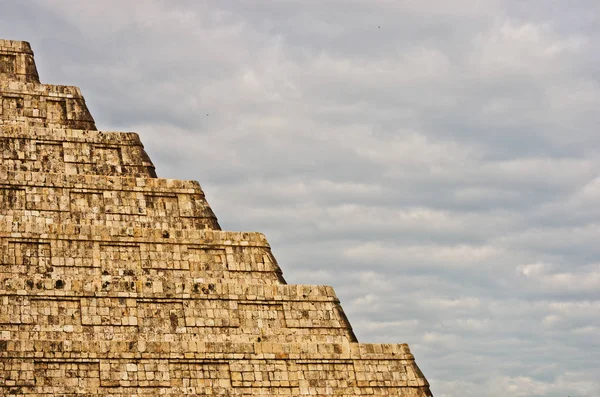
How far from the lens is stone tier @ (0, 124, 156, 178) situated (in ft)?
145

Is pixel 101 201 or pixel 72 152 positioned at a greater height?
pixel 72 152

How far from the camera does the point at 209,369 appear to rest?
134 feet

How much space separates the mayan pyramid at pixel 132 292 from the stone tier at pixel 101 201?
0.15 ft

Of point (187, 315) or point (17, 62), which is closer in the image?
A: point (187, 315)

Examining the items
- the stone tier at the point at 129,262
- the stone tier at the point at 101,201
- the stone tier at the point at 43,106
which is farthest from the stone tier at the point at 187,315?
the stone tier at the point at 43,106

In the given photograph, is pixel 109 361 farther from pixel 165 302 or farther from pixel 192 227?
pixel 192 227

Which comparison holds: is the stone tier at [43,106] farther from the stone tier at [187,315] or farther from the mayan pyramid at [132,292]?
the stone tier at [187,315]

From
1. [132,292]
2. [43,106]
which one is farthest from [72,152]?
[132,292]

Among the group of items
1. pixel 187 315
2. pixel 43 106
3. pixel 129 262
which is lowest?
pixel 187 315

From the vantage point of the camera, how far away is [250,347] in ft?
137

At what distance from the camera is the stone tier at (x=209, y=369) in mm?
39219

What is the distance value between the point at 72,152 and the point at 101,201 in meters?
2.32

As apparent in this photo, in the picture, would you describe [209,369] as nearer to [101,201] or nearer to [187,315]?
[187,315]

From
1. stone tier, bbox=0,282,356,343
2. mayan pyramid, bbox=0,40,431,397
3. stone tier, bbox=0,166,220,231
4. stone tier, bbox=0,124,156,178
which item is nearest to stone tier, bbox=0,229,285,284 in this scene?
mayan pyramid, bbox=0,40,431,397
